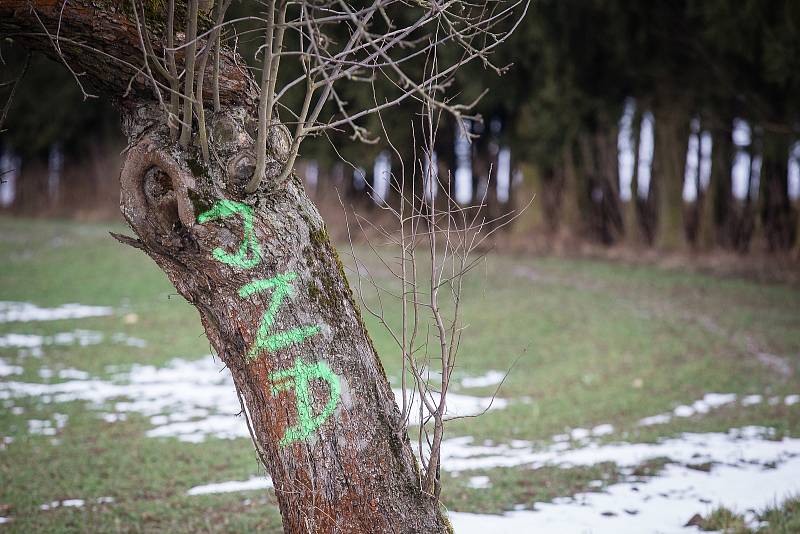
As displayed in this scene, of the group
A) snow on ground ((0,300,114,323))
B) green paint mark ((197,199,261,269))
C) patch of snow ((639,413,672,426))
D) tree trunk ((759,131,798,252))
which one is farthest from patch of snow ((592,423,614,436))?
tree trunk ((759,131,798,252))

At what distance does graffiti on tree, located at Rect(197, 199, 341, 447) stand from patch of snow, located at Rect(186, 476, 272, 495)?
2288mm

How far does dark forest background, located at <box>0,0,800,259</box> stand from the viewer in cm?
1221

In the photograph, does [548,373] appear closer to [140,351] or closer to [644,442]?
[644,442]

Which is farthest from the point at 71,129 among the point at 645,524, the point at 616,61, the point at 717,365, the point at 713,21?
the point at 645,524

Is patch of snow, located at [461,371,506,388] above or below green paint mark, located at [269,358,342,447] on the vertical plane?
below

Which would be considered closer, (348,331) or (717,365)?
(348,331)

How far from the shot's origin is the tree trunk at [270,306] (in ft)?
10.2

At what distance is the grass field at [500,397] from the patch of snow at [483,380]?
0.14 ft

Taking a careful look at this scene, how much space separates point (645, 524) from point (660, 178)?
1116cm

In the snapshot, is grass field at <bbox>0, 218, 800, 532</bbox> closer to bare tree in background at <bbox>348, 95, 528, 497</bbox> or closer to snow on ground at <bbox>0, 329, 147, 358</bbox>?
snow on ground at <bbox>0, 329, 147, 358</bbox>

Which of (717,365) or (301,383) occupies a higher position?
(301,383)

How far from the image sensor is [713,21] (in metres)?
12.2

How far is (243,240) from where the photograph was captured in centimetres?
310

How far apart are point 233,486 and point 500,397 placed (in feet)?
10.1
